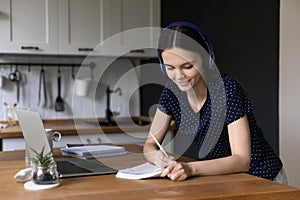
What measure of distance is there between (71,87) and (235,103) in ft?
7.88

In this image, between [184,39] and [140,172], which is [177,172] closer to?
[140,172]

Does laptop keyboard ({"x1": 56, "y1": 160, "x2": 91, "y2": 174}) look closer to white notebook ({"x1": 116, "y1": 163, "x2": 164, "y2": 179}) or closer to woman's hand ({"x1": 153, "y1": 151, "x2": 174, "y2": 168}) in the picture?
white notebook ({"x1": 116, "y1": 163, "x2": 164, "y2": 179})

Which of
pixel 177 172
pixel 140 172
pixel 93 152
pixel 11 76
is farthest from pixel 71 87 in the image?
pixel 177 172

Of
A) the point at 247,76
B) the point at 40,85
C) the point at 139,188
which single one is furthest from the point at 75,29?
the point at 139,188

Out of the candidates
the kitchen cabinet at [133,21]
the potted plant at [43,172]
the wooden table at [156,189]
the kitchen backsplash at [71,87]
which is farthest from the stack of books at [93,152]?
the kitchen backsplash at [71,87]

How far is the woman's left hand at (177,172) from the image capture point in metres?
1.41

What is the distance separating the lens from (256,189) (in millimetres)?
1295

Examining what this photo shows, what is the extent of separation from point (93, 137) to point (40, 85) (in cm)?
75

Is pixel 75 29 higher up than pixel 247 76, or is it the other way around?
pixel 75 29

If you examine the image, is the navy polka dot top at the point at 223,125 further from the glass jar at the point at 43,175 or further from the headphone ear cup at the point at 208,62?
the glass jar at the point at 43,175

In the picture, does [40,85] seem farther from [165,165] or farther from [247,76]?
[165,165]

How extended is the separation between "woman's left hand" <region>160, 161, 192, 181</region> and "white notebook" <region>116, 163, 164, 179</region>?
29mm

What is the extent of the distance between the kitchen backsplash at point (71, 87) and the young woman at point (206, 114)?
202 cm

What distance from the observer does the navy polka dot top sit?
1.65 meters
